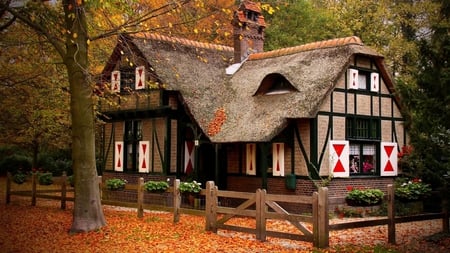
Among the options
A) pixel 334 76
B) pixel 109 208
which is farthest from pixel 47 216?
pixel 334 76

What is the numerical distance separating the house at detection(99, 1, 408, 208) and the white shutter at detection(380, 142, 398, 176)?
5cm

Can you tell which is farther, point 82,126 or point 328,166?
point 328,166

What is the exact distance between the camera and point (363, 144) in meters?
19.9

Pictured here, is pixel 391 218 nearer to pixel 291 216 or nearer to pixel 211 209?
pixel 291 216

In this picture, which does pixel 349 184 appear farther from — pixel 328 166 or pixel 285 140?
pixel 285 140

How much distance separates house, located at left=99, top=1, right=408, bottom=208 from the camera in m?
18.4

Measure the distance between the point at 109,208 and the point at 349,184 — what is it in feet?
30.4

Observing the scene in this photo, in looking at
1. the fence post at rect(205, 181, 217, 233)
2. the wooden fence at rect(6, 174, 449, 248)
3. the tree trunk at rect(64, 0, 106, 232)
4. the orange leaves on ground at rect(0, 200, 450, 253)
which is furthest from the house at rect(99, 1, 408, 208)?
the wooden fence at rect(6, 174, 449, 248)

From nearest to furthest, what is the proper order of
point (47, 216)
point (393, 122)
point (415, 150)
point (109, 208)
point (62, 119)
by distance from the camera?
point (415, 150) → point (47, 216) → point (109, 208) → point (393, 122) → point (62, 119)

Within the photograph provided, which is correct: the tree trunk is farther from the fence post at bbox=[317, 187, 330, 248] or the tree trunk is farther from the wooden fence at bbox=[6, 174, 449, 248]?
the fence post at bbox=[317, 187, 330, 248]

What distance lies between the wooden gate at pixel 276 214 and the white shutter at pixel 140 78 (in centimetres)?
1009

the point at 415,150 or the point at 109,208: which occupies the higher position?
the point at 415,150

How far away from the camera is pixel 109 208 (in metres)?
19.6

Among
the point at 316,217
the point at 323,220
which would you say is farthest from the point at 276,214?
the point at 323,220
